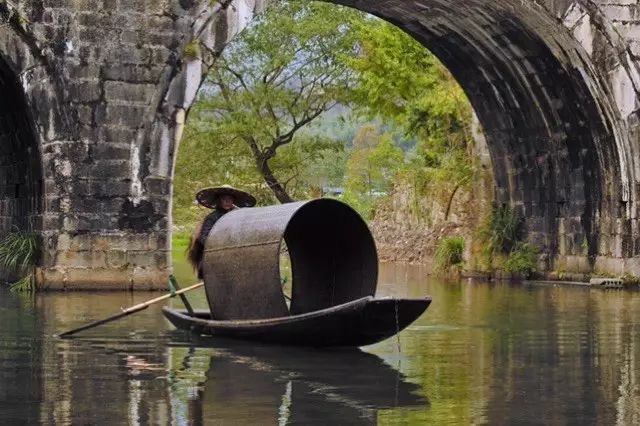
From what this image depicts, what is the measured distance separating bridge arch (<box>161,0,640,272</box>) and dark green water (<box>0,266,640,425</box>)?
21.7ft

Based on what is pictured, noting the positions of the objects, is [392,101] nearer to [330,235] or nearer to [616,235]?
[616,235]

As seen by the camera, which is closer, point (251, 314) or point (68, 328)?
point (251, 314)

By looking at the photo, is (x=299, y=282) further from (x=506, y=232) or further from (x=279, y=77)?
(x=279, y=77)

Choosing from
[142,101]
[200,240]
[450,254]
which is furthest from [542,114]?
[200,240]

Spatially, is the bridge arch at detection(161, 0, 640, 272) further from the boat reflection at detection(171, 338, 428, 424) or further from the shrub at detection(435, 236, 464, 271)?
the boat reflection at detection(171, 338, 428, 424)

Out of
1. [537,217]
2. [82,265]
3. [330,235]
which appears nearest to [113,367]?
[330,235]

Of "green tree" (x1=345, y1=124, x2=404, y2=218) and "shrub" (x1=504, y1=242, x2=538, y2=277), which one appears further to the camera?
"green tree" (x1=345, y1=124, x2=404, y2=218)

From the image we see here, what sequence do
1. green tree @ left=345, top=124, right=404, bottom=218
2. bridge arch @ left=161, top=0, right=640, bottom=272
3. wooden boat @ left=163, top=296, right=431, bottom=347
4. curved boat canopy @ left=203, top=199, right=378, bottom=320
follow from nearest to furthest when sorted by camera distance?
wooden boat @ left=163, top=296, right=431, bottom=347, curved boat canopy @ left=203, top=199, right=378, bottom=320, bridge arch @ left=161, top=0, right=640, bottom=272, green tree @ left=345, top=124, right=404, bottom=218

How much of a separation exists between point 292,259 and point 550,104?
11362mm

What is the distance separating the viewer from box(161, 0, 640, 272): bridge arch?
77.4ft

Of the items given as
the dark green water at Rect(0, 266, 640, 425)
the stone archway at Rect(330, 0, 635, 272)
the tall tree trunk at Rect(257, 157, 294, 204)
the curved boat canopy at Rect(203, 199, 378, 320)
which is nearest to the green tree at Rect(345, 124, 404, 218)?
the tall tree trunk at Rect(257, 157, 294, 204)

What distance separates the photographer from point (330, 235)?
14.7 meters

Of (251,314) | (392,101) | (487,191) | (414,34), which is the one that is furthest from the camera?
(392,101)

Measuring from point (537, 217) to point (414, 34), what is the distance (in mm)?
3760
